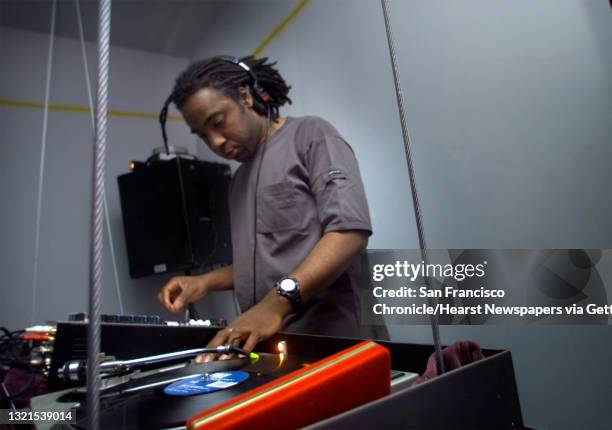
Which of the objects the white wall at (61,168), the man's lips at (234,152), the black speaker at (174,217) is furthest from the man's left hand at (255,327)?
the white wall at (61,168)

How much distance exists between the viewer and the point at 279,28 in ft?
5.48

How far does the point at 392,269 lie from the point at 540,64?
0.52m

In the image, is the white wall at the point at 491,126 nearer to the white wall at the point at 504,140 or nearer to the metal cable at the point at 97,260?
the white wall at the point at 504,140

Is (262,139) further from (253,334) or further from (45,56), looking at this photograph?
(45,56)

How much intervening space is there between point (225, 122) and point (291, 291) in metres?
0.62

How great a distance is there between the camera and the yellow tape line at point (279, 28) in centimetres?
151

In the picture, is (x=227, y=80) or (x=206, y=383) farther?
(x=227, y=80)

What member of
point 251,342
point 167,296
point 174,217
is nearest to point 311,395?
point 251,342

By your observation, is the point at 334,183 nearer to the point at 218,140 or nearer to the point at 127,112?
the point at 218,140

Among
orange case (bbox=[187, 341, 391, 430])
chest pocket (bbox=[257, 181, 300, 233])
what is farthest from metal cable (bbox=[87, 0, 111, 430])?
chest pocket (bbox=[257, 181, 300, 233])

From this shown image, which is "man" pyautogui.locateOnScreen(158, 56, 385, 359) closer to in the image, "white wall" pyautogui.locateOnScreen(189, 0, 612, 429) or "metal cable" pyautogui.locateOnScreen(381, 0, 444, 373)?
"white wall" pyautogui.locateOnScreen(189, 0, 612, 429)

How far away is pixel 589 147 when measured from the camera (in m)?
0.73

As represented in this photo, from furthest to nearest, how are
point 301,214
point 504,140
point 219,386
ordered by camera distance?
point 301,214 → point 504,140 → point 219,386

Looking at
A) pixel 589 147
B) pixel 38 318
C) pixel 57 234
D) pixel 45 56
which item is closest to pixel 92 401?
pixel 589 147
